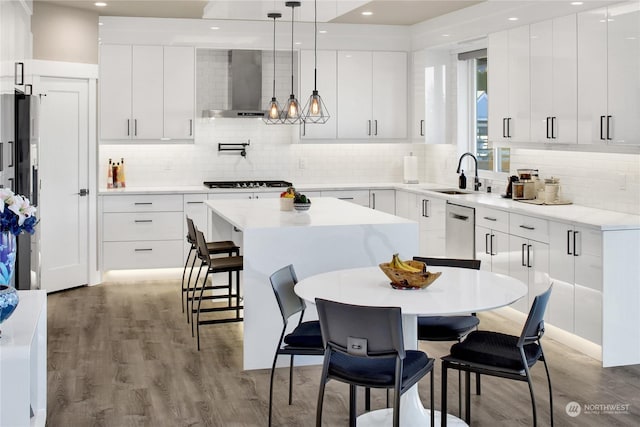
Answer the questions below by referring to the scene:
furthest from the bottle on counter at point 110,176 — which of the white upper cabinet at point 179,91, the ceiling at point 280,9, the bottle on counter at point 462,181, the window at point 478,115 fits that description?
the window at point 478,115

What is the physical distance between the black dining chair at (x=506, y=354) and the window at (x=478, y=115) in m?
4.38

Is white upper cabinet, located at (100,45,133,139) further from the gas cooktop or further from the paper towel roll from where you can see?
the paper towel roll

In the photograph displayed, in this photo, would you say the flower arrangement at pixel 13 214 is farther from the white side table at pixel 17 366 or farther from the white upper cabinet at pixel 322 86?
the white upper cabinet at pixel 322 86

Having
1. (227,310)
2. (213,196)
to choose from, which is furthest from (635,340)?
(213,196)

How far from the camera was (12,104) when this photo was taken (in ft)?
19.3

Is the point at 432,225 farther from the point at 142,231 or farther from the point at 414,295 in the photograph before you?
the point at 414,295

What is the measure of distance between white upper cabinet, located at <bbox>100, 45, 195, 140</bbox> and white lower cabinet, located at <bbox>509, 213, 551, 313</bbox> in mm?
3894

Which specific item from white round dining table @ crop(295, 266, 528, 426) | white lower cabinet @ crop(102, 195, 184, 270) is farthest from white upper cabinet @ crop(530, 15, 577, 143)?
white lower cabinet @ crop(102, 195, 184, 270)

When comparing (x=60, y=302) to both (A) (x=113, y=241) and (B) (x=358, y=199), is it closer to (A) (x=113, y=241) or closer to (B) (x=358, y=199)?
(A) (x=113, y=241)

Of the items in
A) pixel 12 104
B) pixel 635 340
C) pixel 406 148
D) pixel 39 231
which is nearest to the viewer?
pixel 635 340

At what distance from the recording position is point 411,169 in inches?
354

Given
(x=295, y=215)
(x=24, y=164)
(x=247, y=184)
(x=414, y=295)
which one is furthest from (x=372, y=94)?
(x=414, y=295)

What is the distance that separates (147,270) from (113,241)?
0.66m

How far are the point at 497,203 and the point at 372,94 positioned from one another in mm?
2773
